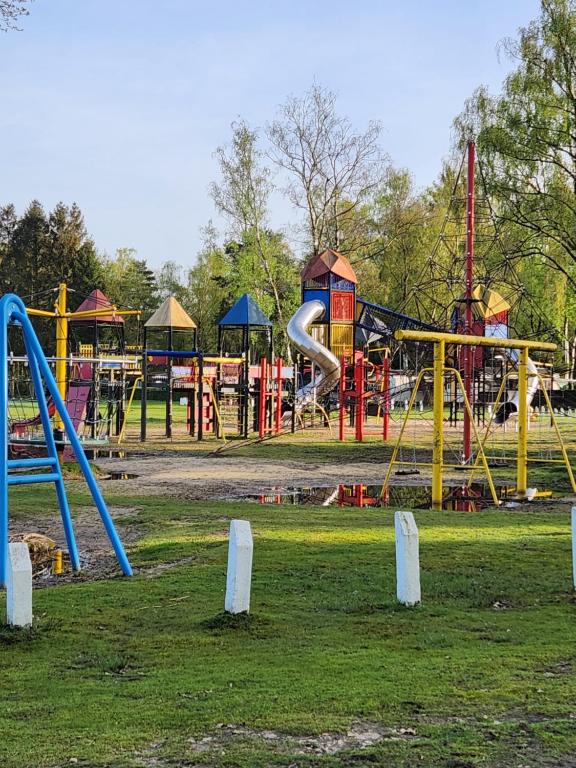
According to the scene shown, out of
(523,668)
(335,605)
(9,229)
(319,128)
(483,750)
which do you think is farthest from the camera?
(9,229)

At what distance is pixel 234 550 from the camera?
26.6ft

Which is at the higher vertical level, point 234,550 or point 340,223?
point 340,223

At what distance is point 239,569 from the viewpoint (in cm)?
812

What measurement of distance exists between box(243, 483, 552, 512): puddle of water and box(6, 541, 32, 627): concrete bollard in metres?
9.36

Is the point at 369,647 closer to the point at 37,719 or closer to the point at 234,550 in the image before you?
the point at 234,550

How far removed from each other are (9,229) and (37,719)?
87676 mm

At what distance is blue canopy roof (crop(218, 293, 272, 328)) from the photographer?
3753 centimetres

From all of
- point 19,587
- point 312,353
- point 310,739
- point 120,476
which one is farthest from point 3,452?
point 312,353

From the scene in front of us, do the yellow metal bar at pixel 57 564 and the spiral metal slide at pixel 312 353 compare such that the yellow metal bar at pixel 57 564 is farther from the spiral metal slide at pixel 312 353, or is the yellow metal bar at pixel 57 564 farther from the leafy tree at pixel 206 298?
the leafy tree at pixel 206 298

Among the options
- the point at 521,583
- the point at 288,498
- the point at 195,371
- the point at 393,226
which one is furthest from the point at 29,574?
the point at 393,226

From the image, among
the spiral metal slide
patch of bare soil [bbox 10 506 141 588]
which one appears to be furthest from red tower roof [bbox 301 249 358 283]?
patch of bare soil [bbox 10 506 141 588]

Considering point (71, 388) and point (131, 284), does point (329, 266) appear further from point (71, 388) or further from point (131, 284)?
point (131, 284)

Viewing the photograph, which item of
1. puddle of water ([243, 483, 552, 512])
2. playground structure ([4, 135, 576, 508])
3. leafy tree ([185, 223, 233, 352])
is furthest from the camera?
leafy tree ([185, 223, 233, 352])

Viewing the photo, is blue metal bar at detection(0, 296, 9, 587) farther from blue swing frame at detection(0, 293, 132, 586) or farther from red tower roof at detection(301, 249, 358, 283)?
red tower roof at detection(301, 249, 358, 283)
